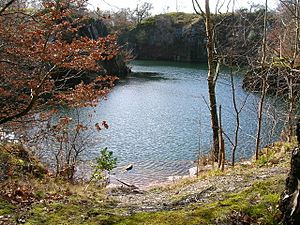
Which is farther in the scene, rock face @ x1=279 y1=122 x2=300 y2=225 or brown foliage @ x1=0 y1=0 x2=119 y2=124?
brown foliage @ x1=0 y1=0 x2=119 y2=124

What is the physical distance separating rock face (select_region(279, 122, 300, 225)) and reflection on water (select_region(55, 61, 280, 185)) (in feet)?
37.8

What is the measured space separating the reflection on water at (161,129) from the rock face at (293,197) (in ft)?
37.8

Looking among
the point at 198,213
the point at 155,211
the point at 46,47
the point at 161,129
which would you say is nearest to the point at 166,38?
the point at 161,129

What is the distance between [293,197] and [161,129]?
21291 millimetres

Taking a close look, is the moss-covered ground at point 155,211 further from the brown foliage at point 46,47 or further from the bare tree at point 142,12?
the bare tree at point 142,12

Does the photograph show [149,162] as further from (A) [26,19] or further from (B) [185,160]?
(A) [26,19]

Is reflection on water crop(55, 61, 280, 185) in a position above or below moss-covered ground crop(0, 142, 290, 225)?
below

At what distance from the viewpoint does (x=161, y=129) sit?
2577 centimetres

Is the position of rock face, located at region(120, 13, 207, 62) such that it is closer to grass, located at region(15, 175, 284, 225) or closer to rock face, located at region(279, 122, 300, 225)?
grass, located at region(15, 175, 284, 225)

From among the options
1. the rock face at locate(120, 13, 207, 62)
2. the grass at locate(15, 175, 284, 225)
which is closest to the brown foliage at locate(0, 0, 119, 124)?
the grass at locate(15, 175, 284, 225)

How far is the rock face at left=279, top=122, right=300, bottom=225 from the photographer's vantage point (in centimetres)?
438

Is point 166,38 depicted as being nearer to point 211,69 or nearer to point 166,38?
point 166,38

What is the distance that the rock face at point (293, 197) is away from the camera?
4.38 meters

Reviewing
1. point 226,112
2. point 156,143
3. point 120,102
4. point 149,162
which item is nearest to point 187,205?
point 149,162
